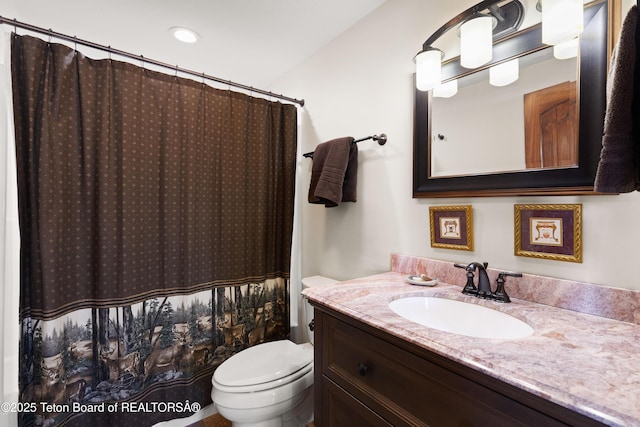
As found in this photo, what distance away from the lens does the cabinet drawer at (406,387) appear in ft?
1.86

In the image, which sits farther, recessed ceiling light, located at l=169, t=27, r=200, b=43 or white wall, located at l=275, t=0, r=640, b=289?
recessed ceiling light, located at l=169, t=27, r=200, b=43

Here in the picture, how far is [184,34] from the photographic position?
175 centimetres

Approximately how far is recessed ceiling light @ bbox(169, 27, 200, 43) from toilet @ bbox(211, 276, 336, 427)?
1897 millimetres

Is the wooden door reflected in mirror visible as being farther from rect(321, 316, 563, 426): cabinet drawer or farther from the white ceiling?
the white ceiling

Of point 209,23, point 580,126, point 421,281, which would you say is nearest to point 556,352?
point 421,281

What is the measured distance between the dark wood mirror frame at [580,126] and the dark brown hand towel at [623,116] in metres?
0.30

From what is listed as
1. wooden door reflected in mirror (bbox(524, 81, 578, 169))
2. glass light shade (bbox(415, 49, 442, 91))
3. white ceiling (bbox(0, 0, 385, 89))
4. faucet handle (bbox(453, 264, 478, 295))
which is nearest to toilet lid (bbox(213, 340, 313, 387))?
faucet handle (bbox(453, 264, 478, 295))

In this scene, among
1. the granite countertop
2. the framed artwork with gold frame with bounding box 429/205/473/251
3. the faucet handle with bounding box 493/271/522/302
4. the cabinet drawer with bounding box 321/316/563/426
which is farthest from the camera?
the framed artwork with gold frame with bounding box 429/205/473/251

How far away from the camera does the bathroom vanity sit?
1.61 ft

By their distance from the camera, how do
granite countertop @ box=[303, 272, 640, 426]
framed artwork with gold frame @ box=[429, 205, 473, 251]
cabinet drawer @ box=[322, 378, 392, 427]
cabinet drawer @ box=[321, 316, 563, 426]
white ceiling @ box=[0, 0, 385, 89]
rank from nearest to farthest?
granite countertop @ box=[303, 272, 640, 426] → cabinet drawer @ box=[321, 316, 563, 426] → cabinet drawer @ box=[322, 378, 392, 427] → framed artwork with gold frame @ box=[429, 205, 473, 251] → white ceiling @ box=[0, 0, 385, 89]

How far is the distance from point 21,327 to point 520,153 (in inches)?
82.5

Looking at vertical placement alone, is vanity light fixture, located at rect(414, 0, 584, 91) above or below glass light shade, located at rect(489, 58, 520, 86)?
above

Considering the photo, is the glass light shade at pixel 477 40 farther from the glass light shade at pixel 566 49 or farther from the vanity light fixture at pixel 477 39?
the glass light shade at pixel 566 49

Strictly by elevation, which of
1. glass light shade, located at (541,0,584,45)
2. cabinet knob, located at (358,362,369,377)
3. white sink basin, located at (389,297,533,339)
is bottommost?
cabinet knob, located at (358,362,369,377)
